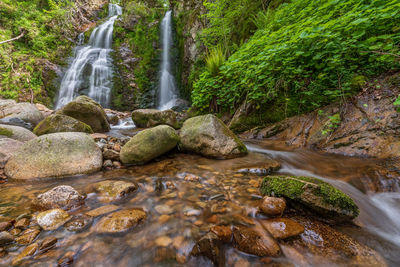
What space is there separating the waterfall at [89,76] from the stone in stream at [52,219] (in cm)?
1077

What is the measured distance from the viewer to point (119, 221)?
1221 millimetres

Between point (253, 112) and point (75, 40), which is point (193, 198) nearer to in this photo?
point (253, 112)

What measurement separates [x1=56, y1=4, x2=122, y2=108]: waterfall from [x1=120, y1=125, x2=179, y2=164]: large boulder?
9.62m

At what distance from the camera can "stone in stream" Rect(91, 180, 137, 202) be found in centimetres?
160

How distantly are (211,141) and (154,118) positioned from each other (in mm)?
4285

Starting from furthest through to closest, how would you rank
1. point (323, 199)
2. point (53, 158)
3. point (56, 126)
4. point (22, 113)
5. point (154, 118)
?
point (154, 118), point (22, 113), point (56, 126), point (53, 158), point (323, 199)

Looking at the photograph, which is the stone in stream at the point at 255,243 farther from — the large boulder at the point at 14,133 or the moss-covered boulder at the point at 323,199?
the large boulder at the point at 14,133

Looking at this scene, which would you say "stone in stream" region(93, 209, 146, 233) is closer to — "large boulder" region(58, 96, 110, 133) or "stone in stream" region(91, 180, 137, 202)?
"stone in stream" region(91, 180, 137, 202)

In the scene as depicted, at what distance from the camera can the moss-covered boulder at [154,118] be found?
247 inches

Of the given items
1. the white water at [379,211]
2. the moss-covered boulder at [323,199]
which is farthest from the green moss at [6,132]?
the white water at [379,211]

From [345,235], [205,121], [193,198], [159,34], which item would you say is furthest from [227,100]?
[159,34]

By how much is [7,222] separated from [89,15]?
2525 cm

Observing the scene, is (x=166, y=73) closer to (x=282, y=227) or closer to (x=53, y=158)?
(x=53, y=158)

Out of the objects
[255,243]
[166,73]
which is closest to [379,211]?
[255,243]
